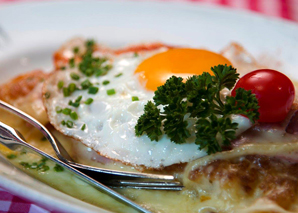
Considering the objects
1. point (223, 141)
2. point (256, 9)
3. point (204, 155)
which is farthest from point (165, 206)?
point (256, 9)

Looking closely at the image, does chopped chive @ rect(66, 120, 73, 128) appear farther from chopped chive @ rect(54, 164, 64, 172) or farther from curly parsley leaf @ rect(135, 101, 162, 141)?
curly parsley leaf @ rect(135, 101, 162, 141)

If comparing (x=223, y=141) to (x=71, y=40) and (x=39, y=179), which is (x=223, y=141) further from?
(x=71, y=40)

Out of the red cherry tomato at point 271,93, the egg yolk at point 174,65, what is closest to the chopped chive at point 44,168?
the egg yolk at point 174,65

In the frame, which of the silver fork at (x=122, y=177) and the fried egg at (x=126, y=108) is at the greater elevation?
the fried egg at (x=126, y=108)

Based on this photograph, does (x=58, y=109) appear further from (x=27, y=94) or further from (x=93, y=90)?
(x=27, y=94)

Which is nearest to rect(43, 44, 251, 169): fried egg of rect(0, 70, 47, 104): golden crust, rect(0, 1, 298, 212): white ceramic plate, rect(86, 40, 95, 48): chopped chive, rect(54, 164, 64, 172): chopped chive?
rect(54, 164, 64, 172): chopped chive

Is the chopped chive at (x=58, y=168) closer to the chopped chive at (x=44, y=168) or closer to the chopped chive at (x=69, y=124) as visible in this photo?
the chopped chive at (x=44, y=168)

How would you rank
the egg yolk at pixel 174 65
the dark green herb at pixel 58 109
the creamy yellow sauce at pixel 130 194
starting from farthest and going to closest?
the dark green herb at pixel 58 109 < the egg yolk at pixel 174 65 < the creamy yellow sauce at pixel 130 194
